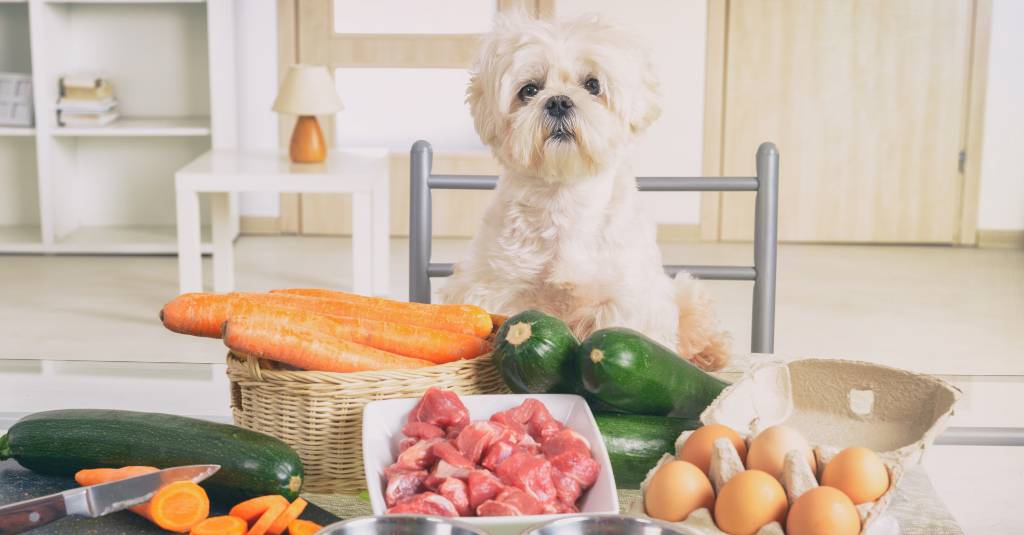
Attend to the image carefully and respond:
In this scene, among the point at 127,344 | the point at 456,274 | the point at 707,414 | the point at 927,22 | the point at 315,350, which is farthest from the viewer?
the point at 927,22

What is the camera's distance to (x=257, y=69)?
6.21m

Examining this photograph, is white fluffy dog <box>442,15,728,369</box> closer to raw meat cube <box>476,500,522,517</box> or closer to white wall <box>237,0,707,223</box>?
raw meat cube <box>476,500,522,517</box>

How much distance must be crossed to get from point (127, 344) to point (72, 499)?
3.47 meters

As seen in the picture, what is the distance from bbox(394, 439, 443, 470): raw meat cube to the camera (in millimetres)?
969

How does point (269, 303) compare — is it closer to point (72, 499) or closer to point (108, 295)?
point (72, 499)

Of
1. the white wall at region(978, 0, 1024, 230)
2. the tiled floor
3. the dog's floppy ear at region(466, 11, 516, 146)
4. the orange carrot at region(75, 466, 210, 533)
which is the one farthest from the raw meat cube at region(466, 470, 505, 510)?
the white wall at region(978, 0, 1024, 230)

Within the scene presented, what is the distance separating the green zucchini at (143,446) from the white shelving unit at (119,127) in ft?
15.8

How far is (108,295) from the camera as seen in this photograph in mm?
4973

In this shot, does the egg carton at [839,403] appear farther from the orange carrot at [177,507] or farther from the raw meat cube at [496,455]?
the orange carrot at [177,507]

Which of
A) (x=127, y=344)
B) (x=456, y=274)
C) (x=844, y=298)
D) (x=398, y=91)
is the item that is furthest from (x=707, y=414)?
(x=398, y=91)

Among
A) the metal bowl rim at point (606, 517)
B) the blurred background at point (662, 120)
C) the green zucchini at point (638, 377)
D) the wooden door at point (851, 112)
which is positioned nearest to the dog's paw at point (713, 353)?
the green zucchini at point (638, 377)

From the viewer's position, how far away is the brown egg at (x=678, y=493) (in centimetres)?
86

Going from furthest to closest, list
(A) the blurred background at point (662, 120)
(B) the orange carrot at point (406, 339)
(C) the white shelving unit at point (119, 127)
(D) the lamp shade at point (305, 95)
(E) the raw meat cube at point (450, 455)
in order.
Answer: (A) the blurred background at point (662, 120) → (C) the white shelving unit at point (119, 127) → (D) the lamp shade at point (305, 95) → (B) the orange carrot at point (406, 339) → (E) the raw meat cube at point (450, 455)

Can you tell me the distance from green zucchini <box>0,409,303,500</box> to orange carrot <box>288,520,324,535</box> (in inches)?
3.1
